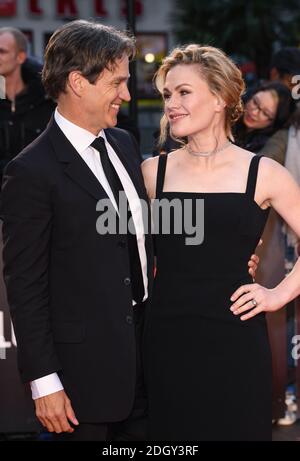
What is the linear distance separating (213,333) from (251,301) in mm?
189

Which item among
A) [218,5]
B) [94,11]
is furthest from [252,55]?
[94,11]

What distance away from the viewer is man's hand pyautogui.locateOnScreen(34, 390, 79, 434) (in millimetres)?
2645

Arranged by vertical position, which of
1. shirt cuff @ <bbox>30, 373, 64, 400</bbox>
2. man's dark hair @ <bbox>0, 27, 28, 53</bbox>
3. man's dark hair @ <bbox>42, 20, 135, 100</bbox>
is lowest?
shirt cuff @ <bbox>30, 373, 64, 400</bbox>

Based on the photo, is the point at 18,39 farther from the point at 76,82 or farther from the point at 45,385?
the point at 45,385

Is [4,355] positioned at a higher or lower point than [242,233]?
lower

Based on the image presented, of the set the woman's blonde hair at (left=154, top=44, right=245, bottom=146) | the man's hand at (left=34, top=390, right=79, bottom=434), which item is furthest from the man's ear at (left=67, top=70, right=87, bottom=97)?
the man's hand at (left=34, top=390, right=79, bottom=434)

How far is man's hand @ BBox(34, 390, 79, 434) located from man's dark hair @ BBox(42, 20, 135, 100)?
1069 millimetres

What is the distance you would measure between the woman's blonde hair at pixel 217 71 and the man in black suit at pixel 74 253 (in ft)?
1.09

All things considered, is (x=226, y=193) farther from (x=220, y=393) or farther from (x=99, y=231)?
(x=220, y=393)

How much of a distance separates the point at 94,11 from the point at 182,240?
1705 cm

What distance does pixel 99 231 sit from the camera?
2664 millimetres

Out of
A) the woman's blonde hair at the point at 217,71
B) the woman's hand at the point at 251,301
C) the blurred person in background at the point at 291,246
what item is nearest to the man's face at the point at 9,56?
the blurred person in background at the point at 291,246

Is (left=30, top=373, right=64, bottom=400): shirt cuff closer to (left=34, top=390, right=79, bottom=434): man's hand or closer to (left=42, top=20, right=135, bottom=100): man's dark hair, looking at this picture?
(left=34, top=390, right=79, bottom=434): man's hand

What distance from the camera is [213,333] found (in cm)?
295
